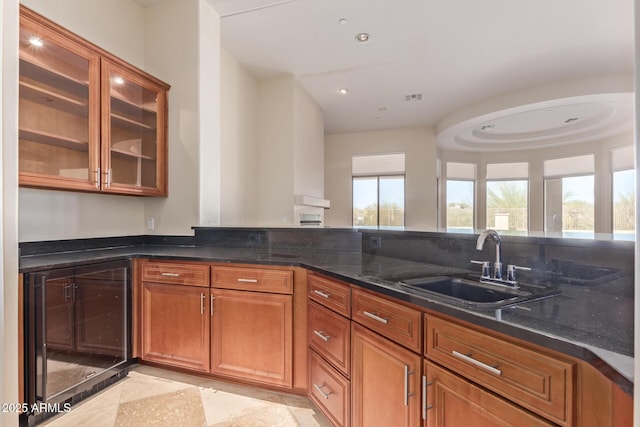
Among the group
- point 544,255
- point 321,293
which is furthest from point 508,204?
point 321,293

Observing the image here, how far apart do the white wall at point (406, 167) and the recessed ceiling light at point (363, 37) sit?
3997 mm

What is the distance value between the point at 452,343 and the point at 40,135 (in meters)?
2.56

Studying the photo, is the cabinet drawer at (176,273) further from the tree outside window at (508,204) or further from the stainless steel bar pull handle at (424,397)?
the tree outside window at (508,204)

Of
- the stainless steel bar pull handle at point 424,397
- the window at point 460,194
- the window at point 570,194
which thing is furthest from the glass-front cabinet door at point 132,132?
the window at point 570,194

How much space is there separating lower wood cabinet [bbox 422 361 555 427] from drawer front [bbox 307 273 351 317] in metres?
0.48

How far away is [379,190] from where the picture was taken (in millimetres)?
7539

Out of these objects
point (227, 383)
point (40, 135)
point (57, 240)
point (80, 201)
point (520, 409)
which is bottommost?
point (227, 383)

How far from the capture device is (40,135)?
6.24 ft

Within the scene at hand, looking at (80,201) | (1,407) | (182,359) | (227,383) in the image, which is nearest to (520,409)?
(1,407)

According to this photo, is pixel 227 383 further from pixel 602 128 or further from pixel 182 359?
pixel 602 128

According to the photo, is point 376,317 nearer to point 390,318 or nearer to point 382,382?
point 390,318

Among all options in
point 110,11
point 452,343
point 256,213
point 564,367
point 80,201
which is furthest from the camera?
point 256,213

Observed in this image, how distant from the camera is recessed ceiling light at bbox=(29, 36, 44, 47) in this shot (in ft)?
5.89

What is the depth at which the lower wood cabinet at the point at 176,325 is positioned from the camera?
6.61 feet
